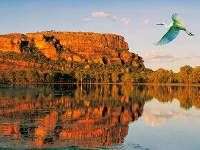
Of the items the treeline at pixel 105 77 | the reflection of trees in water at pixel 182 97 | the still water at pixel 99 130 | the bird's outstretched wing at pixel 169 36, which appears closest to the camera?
the bird's outstretched wing at pixel 169 36

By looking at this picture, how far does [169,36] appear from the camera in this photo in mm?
11859

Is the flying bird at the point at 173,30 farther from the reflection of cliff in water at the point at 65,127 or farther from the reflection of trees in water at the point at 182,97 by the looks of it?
the reflection of trees in water at the point at 182,97

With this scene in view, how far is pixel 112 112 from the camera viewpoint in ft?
123

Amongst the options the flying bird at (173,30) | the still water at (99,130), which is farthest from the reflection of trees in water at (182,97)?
the flying bird at (173,30)

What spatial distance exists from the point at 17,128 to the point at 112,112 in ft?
44.8

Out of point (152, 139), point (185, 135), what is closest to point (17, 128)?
point (152, 139)

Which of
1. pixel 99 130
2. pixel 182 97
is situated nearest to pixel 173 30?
pixel 99 130

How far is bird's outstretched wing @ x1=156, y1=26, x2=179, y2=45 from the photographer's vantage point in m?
11.6

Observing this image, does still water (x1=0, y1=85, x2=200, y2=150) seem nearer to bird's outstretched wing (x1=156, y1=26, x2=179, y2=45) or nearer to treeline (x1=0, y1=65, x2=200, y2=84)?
bird's outstretched wing (x1=156, y1=26, x2=179, y2=45)

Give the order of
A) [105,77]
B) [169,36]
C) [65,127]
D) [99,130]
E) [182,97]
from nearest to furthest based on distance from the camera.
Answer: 1. [169,36]
2. [99,130]
3. [65,127]
4. [182,97]
5. [105,77]

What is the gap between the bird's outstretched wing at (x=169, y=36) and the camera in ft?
37.9

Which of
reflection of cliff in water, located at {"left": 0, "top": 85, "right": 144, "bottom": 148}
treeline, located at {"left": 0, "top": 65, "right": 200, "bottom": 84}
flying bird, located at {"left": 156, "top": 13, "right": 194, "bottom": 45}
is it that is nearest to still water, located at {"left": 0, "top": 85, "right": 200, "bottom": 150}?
reflection of cliff in water, located at {"left": 0, "top": 85, "right": 144, "bottom": 148}

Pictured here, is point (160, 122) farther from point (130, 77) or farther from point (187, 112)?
point (130, 77)

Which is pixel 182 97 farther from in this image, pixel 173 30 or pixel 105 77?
pixel 105 77
